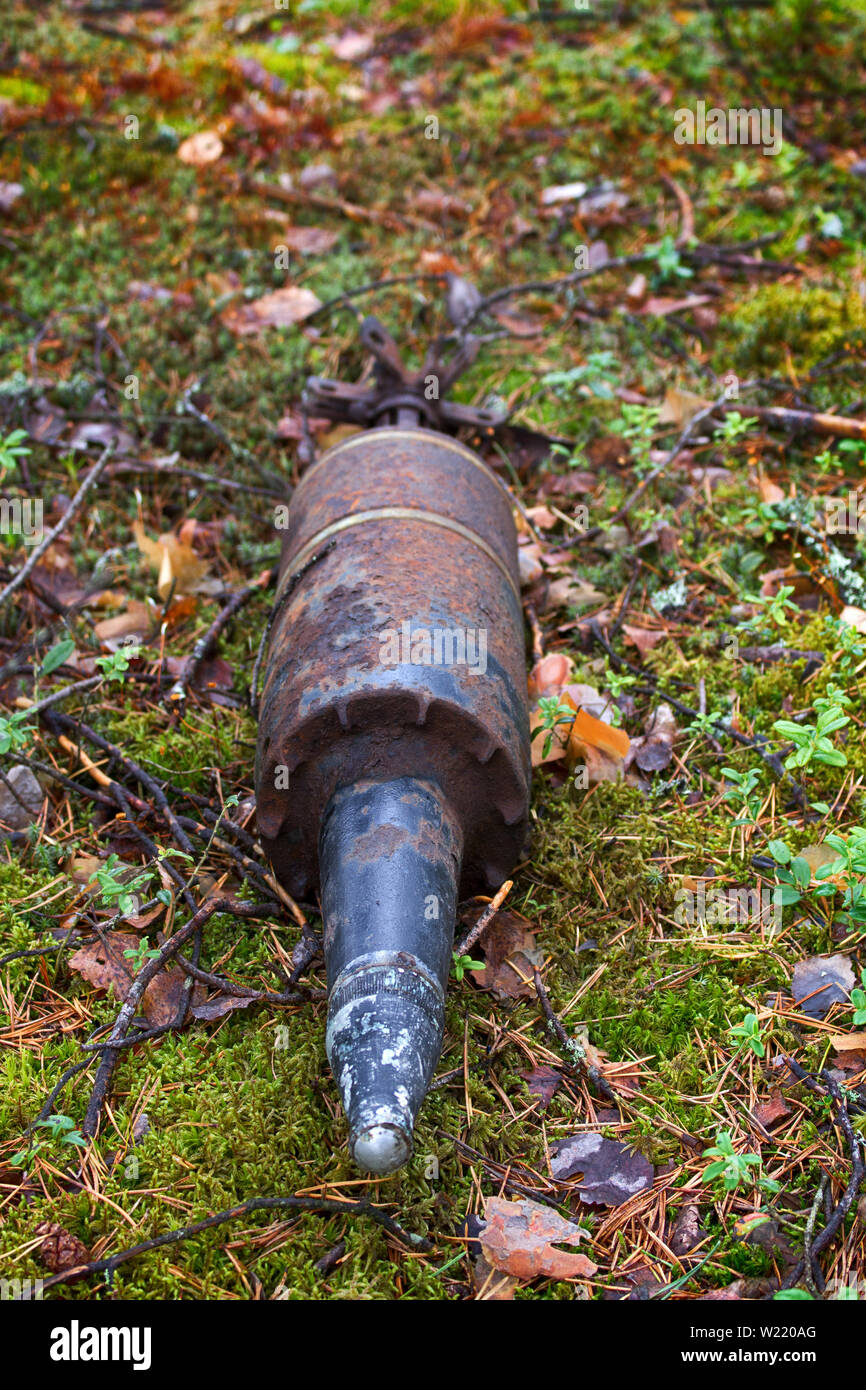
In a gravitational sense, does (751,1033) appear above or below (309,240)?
below

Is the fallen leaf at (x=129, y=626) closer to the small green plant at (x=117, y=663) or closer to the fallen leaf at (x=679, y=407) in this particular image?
the small green plant at (x=117, y=663)

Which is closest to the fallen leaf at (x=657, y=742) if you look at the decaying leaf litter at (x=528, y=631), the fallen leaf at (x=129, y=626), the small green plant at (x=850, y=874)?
the decaying leaf litter at (x=528, y=631)

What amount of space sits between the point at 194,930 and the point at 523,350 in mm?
2715

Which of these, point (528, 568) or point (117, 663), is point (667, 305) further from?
point (117, 663)

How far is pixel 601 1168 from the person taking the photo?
76.7 inches

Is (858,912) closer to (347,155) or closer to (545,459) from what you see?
(545,459)

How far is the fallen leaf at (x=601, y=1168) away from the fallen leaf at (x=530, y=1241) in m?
0.09

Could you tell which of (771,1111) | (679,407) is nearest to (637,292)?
(679,407)

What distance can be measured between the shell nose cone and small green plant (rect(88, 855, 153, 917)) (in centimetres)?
75

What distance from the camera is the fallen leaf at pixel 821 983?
2146mm

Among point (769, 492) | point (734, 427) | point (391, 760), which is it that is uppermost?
point (734, 427)

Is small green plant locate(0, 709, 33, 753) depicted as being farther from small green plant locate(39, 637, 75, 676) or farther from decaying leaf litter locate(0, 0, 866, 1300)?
small green plant locate(39, 637, 75, 676)

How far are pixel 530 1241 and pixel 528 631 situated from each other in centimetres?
165

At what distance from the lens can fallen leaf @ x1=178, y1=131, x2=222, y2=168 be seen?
4742 mm
